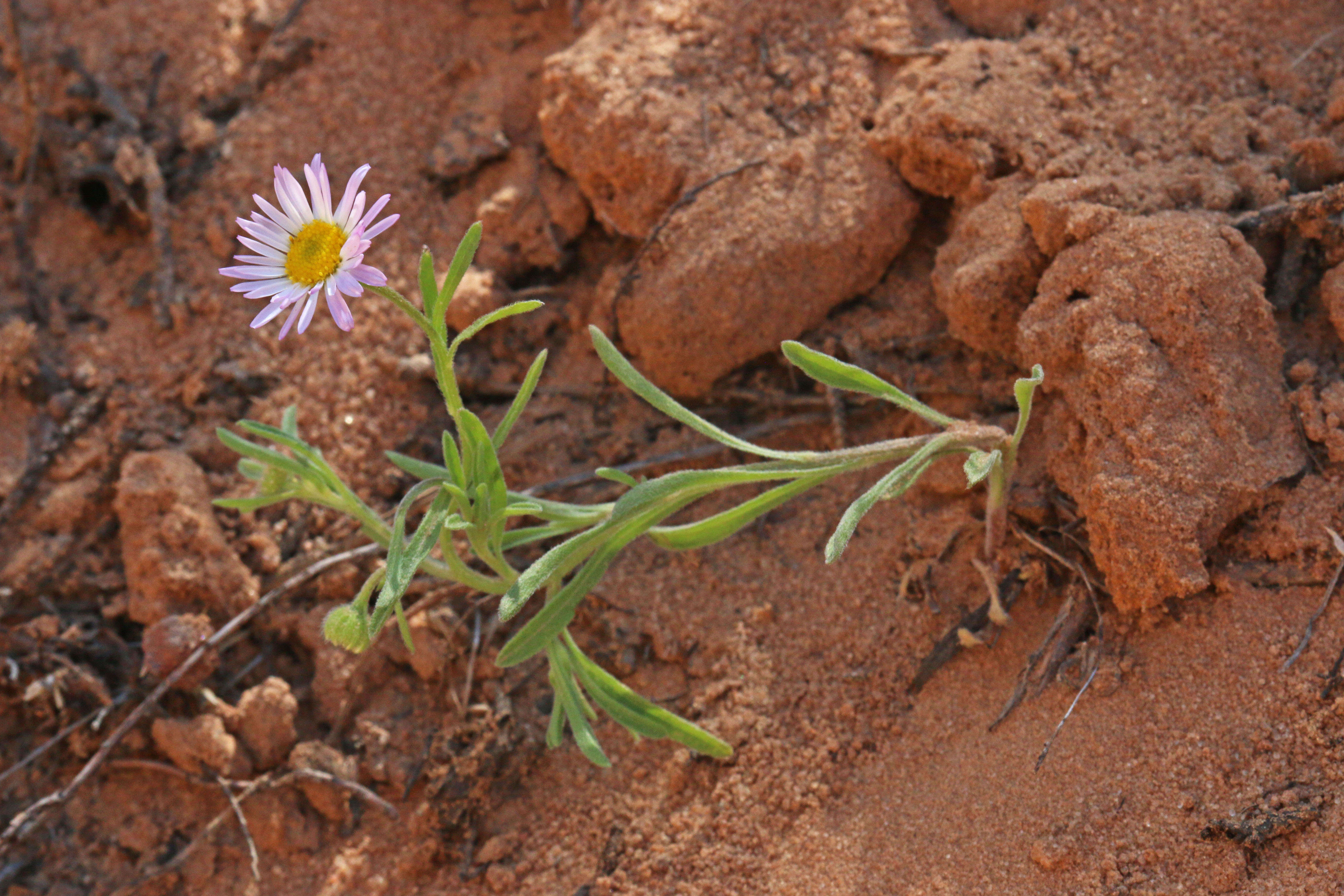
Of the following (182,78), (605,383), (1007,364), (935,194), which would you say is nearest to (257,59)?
(182,78)

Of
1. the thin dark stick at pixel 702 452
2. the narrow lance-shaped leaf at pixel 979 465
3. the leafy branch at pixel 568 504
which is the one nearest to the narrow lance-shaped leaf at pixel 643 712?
the leafy branch at pixel 568 504

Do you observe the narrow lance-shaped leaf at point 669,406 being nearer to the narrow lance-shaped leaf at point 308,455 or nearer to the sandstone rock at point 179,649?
the narrow lance-shaped leaf at point 308,455

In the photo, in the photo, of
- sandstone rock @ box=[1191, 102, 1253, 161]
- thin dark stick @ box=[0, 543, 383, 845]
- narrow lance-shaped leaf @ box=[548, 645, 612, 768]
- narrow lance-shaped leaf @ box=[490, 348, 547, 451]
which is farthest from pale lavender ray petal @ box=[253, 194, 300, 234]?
sandstone rock @ box=[1191, 102, 1253, 161]

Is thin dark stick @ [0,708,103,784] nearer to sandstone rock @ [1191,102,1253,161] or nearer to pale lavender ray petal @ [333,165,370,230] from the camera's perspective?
pale lavender ray petal @ [333,165,370,230]

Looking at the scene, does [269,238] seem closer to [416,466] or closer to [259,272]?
[259,272]

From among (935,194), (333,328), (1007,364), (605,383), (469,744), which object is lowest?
(469,744)

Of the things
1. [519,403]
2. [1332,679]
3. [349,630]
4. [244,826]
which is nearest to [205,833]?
[244,826]

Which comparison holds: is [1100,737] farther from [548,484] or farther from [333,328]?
[333,328]
